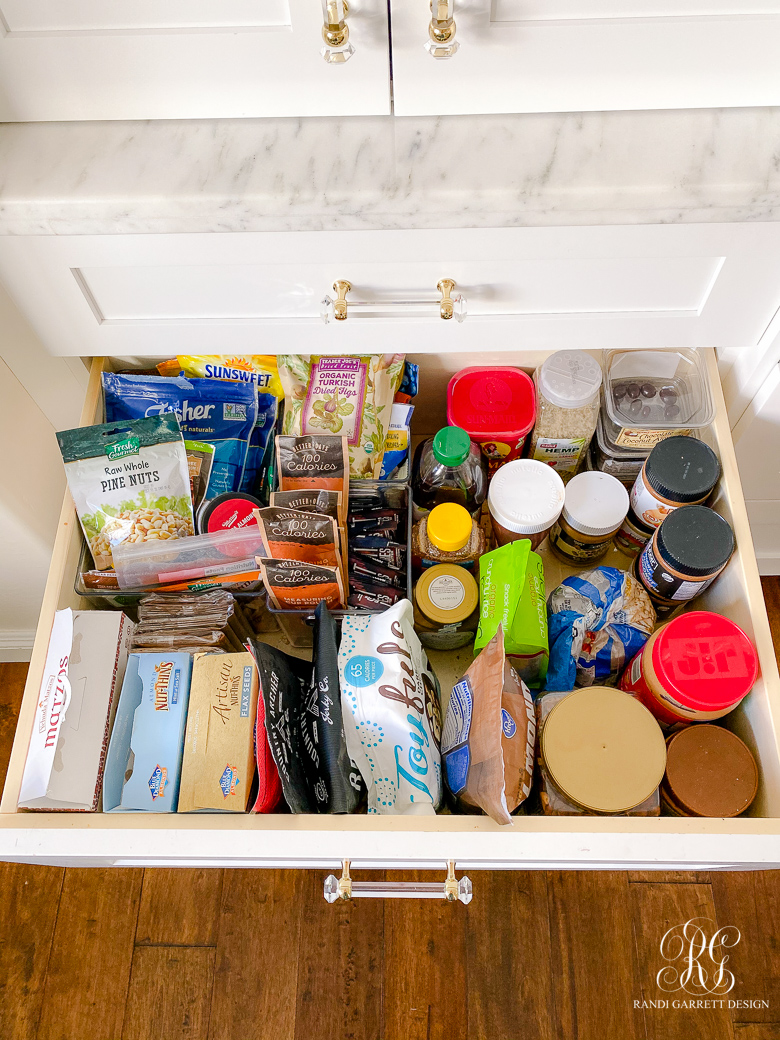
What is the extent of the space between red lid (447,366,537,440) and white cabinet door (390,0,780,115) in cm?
40

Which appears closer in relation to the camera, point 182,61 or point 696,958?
point 182,61

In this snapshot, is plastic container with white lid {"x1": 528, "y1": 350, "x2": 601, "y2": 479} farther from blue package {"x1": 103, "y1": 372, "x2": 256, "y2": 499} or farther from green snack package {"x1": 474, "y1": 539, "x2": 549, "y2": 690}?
blue package {"x1": 103, "y1": 372, "x2": 256, "y2": 499}

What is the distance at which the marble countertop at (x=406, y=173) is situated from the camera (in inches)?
24.9

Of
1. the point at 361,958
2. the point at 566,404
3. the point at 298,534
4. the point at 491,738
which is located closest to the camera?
the point at 491,738

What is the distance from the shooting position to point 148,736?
0.77m

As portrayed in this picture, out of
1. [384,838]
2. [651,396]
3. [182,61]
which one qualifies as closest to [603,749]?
[384,838]

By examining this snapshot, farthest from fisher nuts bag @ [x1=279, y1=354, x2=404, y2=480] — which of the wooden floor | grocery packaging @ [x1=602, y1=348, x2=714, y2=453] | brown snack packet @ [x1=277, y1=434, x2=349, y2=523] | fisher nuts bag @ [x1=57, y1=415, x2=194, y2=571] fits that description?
the wooden floor

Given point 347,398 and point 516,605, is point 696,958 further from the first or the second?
point 347,398

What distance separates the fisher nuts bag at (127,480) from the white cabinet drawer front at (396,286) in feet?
0.35

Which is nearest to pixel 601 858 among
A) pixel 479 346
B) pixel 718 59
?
pixel 479 346

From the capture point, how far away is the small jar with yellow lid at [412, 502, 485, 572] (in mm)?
853

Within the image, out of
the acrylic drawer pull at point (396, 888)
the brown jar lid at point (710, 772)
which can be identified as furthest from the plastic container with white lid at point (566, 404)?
the acrylic drawer pull at point (396, 888)

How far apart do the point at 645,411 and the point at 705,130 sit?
392mm

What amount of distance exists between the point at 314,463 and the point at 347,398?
0.11m
